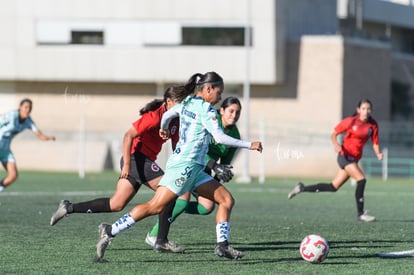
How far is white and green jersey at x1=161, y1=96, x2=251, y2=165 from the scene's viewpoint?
1020 cm

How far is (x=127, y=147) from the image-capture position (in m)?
11.2

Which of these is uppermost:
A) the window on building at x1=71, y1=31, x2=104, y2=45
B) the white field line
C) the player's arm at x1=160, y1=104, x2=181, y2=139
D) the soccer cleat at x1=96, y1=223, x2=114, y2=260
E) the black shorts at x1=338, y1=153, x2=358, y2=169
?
the window on building at x1=71, y1=31, x2=104, y2=45

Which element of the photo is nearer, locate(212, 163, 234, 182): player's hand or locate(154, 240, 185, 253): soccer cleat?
locate(212, 163, 234, 182): player's hand

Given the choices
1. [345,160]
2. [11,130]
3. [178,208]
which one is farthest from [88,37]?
[178,208]

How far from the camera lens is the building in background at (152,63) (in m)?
49.8

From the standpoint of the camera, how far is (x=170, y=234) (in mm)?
13555

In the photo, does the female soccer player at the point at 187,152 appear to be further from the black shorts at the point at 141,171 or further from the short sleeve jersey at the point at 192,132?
the black shorts at the point at 141,171

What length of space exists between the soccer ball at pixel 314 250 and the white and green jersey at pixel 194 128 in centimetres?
133

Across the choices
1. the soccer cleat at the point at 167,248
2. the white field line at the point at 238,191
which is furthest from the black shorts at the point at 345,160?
the white field line at the point at 238,191

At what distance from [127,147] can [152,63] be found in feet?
132

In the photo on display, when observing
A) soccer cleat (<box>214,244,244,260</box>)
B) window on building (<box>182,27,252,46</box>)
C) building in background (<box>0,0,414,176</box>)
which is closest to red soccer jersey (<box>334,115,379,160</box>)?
soccer cleat (<box>214,244,244,260</box>)

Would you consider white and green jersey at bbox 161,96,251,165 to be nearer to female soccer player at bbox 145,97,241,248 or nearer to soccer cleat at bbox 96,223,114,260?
female soccer player at bbox 145,97,241,248

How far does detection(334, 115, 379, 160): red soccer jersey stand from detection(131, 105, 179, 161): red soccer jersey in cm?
627

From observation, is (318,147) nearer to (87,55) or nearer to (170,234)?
(87,55)
